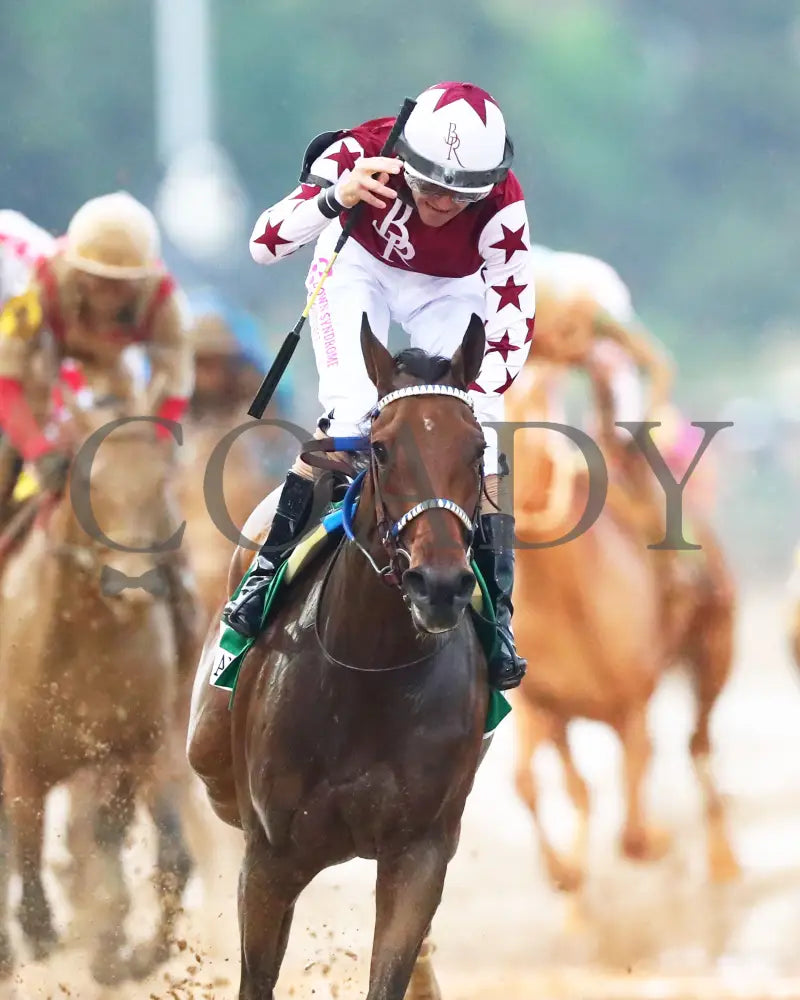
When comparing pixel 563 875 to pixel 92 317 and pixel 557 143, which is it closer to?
pixel 92 317

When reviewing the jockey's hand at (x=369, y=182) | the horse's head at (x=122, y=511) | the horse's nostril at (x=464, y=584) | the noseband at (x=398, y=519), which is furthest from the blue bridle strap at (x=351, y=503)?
the horse's head at (x=122, y=511)

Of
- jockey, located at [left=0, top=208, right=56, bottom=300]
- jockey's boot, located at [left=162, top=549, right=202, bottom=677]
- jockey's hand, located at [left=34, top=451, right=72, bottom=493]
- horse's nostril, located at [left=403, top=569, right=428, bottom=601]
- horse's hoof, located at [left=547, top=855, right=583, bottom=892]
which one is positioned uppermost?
jockey, located at [left=0, top=208, right=56, bottom=300]

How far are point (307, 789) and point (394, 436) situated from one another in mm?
867

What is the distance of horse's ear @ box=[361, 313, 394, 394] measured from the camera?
3604mm

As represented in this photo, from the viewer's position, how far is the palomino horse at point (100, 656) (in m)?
6.82

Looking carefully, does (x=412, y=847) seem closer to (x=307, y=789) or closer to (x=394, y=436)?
(x=307, y=789)

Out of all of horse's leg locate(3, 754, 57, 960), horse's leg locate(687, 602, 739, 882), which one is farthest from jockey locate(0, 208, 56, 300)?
horse's leg locate(687, 602, 739, 882)

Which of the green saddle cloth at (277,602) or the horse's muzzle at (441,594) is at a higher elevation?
the green saddle cloth at (277,602)

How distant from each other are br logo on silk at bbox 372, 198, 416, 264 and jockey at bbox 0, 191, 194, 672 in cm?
338

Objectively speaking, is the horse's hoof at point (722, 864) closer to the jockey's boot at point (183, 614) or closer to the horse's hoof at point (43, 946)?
the jockey's boot at point (183, 614)

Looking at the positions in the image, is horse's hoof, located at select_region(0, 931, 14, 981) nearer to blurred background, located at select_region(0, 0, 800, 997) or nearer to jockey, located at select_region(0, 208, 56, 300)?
jockey, located at select_region(0, 208, 56, 300)

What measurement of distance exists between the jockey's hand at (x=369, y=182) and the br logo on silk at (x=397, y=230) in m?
0.12

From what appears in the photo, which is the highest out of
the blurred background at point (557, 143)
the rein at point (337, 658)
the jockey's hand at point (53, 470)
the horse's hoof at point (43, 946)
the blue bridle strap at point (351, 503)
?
the blurred background at point (557, 143)

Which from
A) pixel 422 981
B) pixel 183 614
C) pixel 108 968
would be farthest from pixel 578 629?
pixel 422 981
